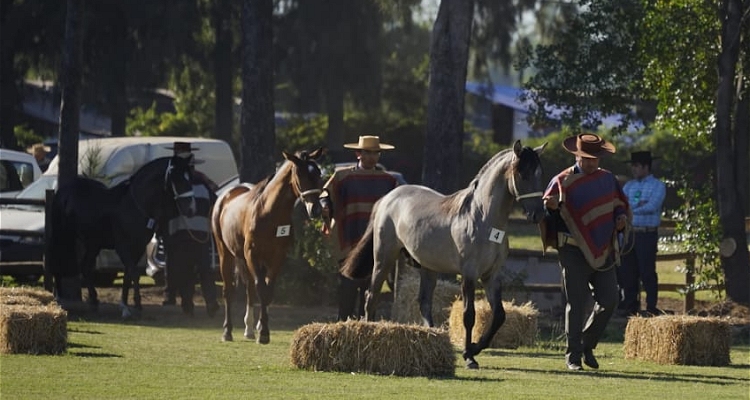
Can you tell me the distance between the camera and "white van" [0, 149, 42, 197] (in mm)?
28672

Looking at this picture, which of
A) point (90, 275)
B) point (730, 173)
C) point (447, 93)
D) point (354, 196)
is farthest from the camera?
point (447, 93)

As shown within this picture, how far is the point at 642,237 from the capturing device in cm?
2114

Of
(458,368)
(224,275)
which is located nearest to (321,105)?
(224,275)

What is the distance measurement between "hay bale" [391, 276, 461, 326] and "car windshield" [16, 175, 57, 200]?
406 inches

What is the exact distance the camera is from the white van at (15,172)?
28.7 metres

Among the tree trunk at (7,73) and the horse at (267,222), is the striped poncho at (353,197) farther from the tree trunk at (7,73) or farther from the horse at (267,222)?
the tree trunk at (7,73)

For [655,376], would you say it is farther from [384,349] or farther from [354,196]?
[354,196]

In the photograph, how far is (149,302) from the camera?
2420cm

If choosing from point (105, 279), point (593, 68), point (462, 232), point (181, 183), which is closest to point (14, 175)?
point (105, 279)

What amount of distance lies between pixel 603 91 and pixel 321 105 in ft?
73.8

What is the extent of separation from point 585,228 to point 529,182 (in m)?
0.71

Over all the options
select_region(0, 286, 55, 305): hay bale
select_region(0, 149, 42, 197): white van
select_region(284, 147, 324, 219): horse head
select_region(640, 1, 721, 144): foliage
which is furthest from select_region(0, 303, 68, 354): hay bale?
select_region(0, 149, 42, 197): white van

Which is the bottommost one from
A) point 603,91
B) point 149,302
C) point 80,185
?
point 149,302

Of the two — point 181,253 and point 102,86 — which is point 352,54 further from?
point 181,253
